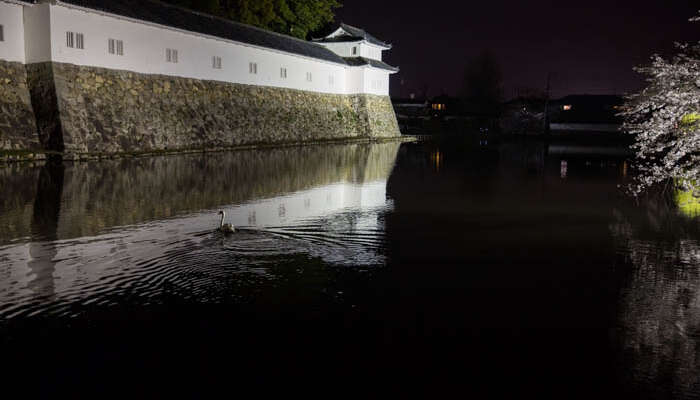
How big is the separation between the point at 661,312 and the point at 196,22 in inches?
1217

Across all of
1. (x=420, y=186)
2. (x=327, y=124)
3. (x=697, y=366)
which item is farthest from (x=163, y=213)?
(x=327, y=124)

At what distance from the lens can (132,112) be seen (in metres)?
25.7

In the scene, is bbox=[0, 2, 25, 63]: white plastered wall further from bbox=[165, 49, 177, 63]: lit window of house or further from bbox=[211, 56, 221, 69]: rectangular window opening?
bbox=[211, 56, 221, 69]: rectangular window opening

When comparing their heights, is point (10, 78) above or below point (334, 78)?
below

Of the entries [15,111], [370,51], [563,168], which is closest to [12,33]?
[15,111]

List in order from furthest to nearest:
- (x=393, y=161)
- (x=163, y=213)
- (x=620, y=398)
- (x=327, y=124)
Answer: (x=327, y=124), (x=393, y=161), (x=163, y=213), (x=620, y=398)

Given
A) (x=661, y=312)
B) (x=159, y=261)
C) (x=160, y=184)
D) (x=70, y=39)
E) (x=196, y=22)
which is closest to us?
(x=661, y=312)

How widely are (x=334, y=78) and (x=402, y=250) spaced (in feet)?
129

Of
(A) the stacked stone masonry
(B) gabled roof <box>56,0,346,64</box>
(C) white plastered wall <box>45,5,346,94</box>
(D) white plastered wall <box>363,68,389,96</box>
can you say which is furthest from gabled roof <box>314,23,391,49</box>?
(A) the stacked stone masonry

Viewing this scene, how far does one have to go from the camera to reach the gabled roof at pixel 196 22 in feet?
84.5

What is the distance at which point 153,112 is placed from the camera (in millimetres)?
26859

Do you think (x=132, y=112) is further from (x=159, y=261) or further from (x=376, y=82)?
(x=376, y=82)

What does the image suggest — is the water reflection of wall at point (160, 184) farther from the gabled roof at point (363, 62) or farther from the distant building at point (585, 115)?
the distant building at point (585, 115)

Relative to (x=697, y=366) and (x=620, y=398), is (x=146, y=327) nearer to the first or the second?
(x=620, y=398)
